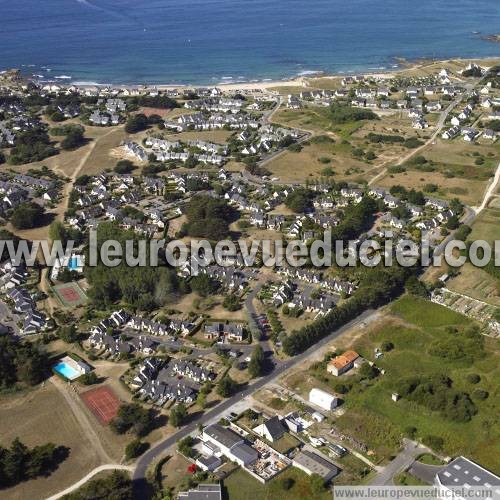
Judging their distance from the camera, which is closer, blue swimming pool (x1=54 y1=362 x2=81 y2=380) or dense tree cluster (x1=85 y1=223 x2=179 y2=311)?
blue swimming pool (x1=54 y1=362 x2=81 y2=380)

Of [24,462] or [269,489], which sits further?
[24,462]

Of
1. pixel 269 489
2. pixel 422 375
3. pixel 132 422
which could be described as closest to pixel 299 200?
pixel 422 375

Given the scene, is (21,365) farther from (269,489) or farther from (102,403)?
(269,489)

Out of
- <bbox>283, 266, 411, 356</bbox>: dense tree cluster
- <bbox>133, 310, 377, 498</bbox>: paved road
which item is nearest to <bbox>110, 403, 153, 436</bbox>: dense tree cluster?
<bbox>133, 310, 377, 498</bbox>: paved road

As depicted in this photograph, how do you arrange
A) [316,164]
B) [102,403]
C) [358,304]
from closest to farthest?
[102,403] < [358,304] < [316,164]

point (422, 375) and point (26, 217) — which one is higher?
point (26, 217)

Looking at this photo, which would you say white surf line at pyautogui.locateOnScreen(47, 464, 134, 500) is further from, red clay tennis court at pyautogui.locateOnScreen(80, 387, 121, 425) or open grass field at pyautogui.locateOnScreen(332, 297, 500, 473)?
open grass field at pyautogui.locateOnScreen(332, 297, 500, 473)

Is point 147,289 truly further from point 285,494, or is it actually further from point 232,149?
point 232,149
